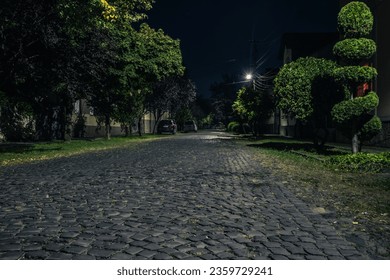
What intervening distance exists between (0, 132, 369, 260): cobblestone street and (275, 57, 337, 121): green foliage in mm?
9327

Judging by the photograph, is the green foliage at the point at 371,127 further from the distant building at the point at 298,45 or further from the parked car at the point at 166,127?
the parked car at the point at 166,127

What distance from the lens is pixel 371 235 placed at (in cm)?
484

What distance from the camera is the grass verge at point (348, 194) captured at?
5242 millimetres

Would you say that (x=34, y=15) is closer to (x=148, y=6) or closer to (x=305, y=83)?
(x=148, y=6)

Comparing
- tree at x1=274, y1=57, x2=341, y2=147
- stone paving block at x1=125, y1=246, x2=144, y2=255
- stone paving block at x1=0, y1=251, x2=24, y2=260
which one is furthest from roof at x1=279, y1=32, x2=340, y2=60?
stone paving block at x1=0, y1=251, x2=24, y2=260

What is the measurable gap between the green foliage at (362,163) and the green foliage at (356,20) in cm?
471

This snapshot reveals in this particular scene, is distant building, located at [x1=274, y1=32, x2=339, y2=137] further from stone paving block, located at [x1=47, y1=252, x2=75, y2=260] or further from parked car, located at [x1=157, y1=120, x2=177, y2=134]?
stone paving block, located at [x1=47, y1=252, x2=75, y2=260]

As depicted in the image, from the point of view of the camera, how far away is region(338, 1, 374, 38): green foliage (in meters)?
14.3

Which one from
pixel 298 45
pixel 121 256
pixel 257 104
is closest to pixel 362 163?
pixel 121 256

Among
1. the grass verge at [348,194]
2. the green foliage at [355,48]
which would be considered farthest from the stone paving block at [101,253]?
the green foliage at [355,48]

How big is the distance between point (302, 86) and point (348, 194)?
11064 mm

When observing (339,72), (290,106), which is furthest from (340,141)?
(339,72)

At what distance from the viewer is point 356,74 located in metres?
14.2

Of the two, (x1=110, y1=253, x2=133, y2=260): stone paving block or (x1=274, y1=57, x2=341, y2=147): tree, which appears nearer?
(x1=110, y1=253, x2=133, y2=260): stone paving block
